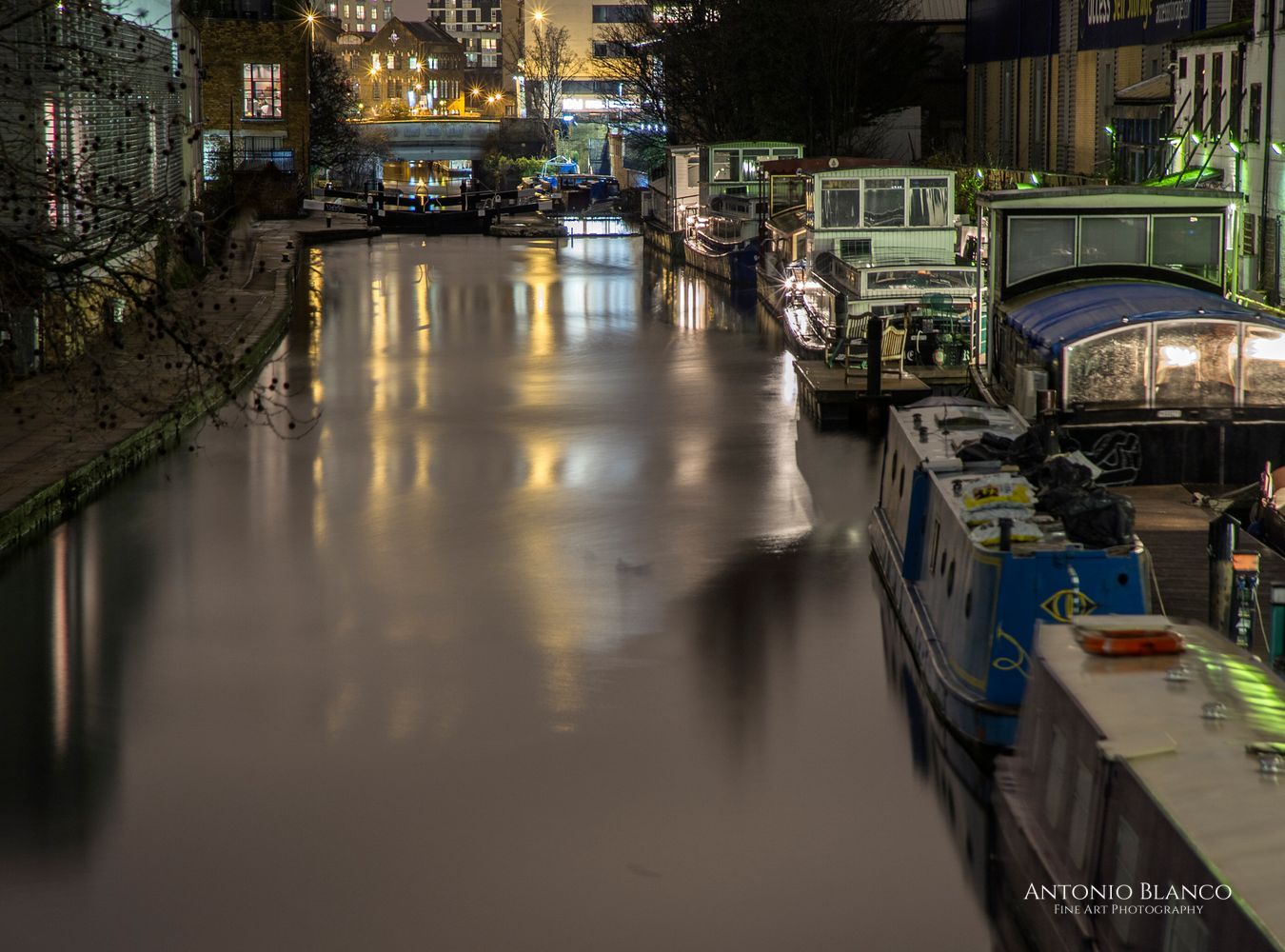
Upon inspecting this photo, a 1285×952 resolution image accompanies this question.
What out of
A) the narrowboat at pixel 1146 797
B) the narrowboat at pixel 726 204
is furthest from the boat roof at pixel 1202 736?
the narrowboat at pixel 726 204

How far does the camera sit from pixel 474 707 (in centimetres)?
1233

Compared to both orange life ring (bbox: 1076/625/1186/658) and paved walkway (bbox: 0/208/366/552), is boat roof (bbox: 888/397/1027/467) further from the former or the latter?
paved walkway (bbox: 0/208/366/552)

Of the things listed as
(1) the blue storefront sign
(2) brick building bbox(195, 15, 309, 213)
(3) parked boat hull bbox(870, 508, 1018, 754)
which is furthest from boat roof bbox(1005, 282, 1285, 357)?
(2) brick building bbox(195, 15, 309, 213)

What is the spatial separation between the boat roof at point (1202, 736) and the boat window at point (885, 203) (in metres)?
22.7

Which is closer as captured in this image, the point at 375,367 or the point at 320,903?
the point at 320,903

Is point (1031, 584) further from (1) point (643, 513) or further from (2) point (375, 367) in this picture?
(2) point (375, 367)

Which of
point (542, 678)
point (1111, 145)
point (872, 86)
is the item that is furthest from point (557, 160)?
point (542, 678)

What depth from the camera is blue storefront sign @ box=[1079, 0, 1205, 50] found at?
3856 centimetres

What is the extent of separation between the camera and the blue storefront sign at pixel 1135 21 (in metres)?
38.6

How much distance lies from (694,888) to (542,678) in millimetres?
3721

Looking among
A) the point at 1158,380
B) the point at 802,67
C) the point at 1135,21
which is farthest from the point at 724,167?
the point at 1158,380

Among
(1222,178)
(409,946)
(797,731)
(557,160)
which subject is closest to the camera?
(409,946)

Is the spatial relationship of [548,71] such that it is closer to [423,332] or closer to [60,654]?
[423,332]

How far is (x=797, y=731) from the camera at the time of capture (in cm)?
1188
